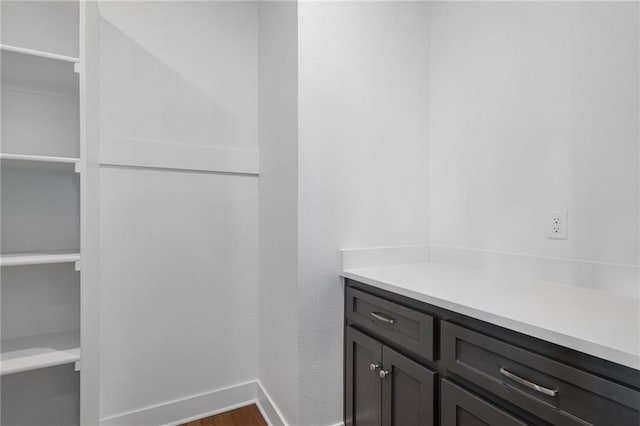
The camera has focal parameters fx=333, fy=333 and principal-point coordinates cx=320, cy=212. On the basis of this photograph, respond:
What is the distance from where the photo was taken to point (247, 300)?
6.24ft

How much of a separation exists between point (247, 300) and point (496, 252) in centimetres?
131

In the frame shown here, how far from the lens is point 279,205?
1643 mm

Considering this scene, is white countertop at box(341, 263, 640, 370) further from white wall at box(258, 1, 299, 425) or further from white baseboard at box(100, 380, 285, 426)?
white baseboard at box(100, 380, 285, 426)

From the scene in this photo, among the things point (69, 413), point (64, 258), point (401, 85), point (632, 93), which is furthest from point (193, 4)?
point (69, 413)

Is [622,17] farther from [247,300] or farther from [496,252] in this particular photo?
[247,300]

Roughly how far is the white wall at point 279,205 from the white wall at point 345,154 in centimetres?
6

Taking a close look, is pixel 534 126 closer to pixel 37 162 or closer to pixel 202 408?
pixel 37 162

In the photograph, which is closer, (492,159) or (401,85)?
(492,159)

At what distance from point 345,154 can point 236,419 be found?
1489 mm

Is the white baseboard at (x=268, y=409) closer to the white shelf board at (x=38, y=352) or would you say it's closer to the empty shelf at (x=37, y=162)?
the white shelf board at (x=38, y=352)

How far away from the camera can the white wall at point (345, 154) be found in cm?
147

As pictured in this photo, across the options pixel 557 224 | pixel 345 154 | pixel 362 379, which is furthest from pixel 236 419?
pixel 557 224

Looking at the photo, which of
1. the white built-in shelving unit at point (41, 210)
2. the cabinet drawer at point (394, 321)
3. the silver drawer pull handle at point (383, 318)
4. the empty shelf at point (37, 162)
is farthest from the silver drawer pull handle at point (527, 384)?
the empty shelf at point (37, 162)

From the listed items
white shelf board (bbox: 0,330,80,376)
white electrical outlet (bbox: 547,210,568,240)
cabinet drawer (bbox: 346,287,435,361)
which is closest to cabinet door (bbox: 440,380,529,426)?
cabinet drawer (bbox: 346,287,435,361)
